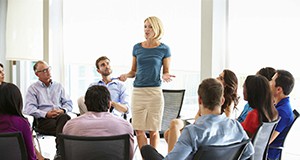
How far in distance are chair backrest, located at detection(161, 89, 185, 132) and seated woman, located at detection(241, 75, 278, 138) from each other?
2.02 meters

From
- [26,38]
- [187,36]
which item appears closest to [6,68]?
[26,38]

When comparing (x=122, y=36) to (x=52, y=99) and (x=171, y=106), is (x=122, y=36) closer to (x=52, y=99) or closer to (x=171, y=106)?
(x=52, y=99)

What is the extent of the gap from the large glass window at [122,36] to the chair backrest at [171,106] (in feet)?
1.72

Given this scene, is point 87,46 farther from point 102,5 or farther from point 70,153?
point 70,153

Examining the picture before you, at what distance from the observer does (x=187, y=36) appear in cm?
557

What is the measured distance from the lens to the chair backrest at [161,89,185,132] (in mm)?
5191

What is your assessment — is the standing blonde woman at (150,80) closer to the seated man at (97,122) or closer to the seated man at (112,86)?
the seated man at (112,86)

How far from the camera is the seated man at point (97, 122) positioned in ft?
9.68

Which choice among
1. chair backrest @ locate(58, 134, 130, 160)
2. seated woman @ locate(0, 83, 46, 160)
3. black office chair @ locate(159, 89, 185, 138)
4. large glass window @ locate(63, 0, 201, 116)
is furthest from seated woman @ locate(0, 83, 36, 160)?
large glass window @ locate(63, 0, 201, 116)

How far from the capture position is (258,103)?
3.17 m

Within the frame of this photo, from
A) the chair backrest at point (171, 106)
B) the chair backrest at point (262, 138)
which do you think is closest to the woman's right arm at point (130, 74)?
the chair backrest at point (171, 106)

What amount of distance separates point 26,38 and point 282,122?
537 centimetres

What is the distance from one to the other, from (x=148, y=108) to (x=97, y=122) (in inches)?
66.9

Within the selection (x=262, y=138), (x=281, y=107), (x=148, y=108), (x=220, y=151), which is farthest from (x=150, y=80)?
(x=220, y=151)
